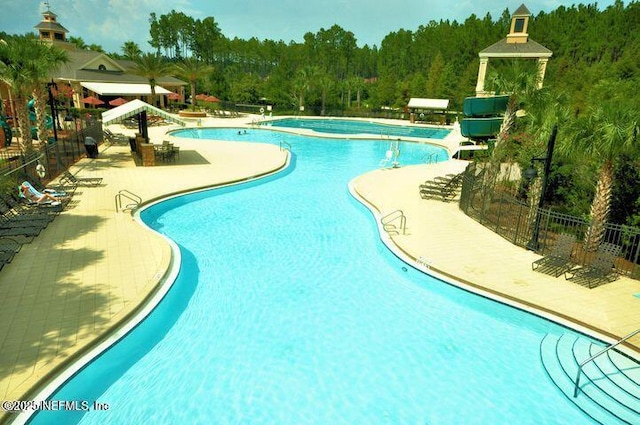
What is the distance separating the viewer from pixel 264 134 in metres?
38.9

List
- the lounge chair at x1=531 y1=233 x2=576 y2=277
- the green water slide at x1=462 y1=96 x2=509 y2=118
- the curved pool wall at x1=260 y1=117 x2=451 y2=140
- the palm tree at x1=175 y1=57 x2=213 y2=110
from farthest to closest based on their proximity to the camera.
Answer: the palm tree at x1=175 y1=57 x2=213 y2=110 < the curved pool wall at x1=260 y1=117 x2=451 y2=140 < the green water slide at x1=462 y1=96 x2=509 y2=118 < the lounge chair at x1=531 y1=233 x2=576 y2=277

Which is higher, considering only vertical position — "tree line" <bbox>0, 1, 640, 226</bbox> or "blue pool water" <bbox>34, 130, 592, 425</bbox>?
"tree line" <bbox>0, 1, 640, 226</bbox>

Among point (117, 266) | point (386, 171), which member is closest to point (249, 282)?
point (117, 266)

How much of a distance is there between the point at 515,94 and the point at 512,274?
26.2ft

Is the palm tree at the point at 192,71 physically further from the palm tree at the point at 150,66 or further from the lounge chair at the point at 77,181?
the lounge chair at the point at 77,181

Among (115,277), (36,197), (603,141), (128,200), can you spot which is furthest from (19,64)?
(603,141)

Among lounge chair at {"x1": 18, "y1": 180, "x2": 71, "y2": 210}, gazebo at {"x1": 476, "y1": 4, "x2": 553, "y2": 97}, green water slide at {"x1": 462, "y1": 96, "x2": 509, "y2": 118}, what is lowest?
lounge chair at {"x1": 18, "y1": 180, "x2": 71, "y2": 210}

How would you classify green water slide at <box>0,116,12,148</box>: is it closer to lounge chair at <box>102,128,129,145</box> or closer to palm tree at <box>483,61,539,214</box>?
lounge chair at <box>102,128,129,145</box>

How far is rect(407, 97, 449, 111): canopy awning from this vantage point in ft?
173

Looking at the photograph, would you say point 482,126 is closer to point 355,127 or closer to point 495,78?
point 495,78

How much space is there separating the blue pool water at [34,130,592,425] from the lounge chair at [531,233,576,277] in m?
2.42

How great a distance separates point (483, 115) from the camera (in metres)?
22.5

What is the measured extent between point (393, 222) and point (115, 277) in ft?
31.1

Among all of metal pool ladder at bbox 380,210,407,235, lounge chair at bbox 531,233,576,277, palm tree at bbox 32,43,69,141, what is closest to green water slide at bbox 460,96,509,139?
metal pool ladder at bbox 380,210,407,235
